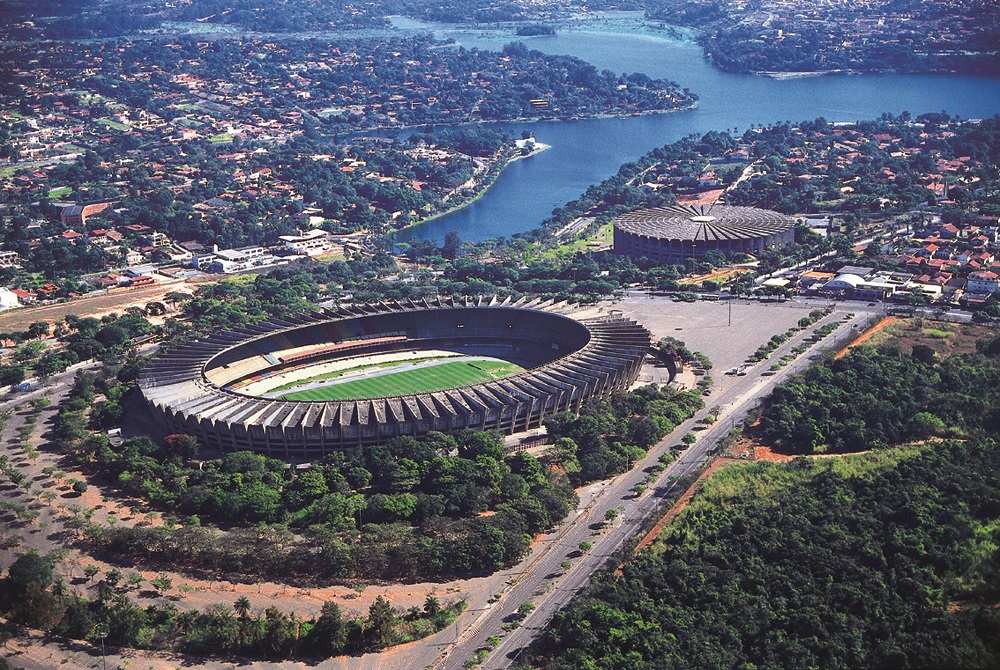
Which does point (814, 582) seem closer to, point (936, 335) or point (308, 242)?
point (936, 335)

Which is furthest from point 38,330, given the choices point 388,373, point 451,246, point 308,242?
point 451,246

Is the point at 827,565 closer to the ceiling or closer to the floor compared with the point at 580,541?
closer to the ceiling

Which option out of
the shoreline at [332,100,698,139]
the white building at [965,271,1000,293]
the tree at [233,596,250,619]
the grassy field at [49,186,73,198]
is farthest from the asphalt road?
the shoreline at [332,100,698,139]

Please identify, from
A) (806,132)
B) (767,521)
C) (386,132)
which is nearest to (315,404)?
(767,521)

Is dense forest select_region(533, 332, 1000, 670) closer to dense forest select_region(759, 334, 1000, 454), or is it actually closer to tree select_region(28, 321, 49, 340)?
dense forest select_region(759, 334, 1000, 454)

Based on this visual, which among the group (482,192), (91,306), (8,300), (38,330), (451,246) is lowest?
(482,192)

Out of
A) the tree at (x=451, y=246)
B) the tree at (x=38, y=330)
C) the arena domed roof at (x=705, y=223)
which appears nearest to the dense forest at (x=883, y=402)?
the arena domed roof at (x=705, y=223)
